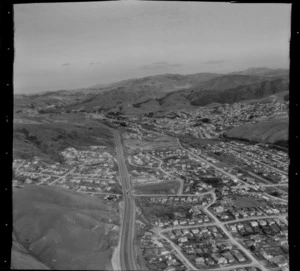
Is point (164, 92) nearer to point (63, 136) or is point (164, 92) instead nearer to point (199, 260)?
point (63, 136)

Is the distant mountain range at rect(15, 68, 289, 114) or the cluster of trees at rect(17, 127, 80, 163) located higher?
the distant mountain range at rect(15, 68, 289, 114)

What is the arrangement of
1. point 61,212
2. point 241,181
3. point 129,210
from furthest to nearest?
point 241,181 → point 129,210 → point 61,212

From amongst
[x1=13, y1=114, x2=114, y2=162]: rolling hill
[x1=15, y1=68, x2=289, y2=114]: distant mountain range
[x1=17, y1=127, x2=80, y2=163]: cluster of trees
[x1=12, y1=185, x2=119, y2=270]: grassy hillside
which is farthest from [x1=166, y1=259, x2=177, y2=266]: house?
[x1=15, y1=68, x2=289, y2=114]: distant mountain range

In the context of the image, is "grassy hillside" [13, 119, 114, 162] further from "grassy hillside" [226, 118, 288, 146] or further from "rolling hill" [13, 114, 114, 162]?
"grassy hillside" [226, 118, 288, 146]

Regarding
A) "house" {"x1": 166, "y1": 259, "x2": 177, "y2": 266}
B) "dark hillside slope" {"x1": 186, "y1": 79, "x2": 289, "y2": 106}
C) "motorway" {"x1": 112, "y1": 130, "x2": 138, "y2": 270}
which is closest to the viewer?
"motorway" {"x1": 112, "y1": 130, "x2": 138, "y2": 270}

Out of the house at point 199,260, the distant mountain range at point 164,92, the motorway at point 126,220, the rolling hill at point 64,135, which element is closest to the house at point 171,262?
the house at point 199,260
